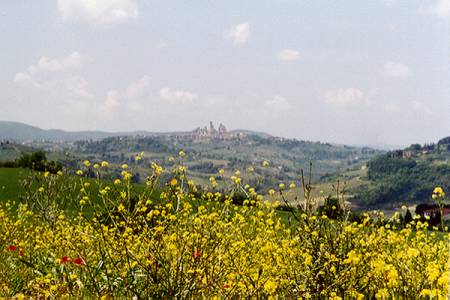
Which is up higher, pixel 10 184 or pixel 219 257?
pixel 219 257

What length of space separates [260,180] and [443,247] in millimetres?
5773

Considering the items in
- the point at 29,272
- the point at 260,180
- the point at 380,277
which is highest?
the point at 260,180

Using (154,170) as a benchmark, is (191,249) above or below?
below

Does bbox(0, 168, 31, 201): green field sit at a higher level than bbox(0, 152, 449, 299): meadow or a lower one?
lower

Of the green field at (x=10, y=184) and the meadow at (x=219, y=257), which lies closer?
the meadow at (x=219, y=257)

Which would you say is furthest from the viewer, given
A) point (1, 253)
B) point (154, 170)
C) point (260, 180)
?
point (1, 253)

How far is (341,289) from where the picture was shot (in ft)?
19.6

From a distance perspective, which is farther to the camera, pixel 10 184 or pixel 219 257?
pixel 10 184

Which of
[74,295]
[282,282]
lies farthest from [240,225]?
[74,295]

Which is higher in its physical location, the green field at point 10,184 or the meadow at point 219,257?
the meadow at point 219,257

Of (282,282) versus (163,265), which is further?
(282,282)

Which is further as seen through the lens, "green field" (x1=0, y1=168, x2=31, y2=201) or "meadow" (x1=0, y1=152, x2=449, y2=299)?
"green field" (x1=0, y1=168, x2=31, y2=201)

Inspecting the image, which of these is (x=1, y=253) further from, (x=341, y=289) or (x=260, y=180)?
(x=341, y=289)

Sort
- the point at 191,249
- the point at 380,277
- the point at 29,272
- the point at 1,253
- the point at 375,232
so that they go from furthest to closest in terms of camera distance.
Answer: the point at 1,253 < the point at 29,272 < the point at 375,232 < the point at 191,249 < the point at 380,277
